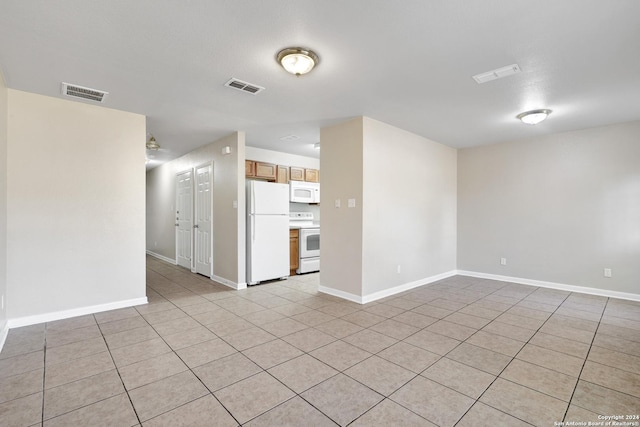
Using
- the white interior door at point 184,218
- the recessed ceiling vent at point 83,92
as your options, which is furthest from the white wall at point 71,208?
the white interior door at point 184,218

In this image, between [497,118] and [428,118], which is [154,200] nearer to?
[428,118]

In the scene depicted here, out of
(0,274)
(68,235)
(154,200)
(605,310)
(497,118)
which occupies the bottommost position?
(605,310)

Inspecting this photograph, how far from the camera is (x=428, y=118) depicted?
409cm

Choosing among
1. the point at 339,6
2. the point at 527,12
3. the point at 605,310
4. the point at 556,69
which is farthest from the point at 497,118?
the point at 339,6

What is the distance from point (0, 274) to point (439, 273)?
5845mm

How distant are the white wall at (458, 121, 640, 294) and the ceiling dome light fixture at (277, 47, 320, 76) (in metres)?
4.42

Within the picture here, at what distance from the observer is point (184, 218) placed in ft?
21.3

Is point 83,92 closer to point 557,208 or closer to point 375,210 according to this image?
point 375,210

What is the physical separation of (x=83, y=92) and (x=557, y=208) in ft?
21.8

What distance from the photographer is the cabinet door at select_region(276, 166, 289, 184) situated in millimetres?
6066

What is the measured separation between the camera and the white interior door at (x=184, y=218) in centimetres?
624

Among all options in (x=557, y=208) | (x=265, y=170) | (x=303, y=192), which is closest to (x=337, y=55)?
(x=265, y=170)

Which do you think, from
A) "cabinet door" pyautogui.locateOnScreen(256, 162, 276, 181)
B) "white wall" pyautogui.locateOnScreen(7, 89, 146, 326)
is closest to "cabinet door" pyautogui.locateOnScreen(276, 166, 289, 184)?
"cabinet door" pyautogui.locateOnScreen(256, 162, 276, 181)

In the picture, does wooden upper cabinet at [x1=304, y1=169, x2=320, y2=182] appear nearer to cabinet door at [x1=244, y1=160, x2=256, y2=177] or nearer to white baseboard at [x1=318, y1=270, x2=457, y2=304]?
cabinet door at [x1=244, y1=160, x2=256, y2=177]
